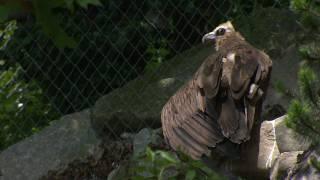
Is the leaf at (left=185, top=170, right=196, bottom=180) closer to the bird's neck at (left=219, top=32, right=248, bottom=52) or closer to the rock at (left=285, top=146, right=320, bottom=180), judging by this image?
the rock at (left=285, top=146, right=320, bottom=180)

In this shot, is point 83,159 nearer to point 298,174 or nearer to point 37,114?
point 37,114

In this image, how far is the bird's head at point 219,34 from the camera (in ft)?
19.7

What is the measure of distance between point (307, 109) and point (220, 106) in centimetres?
137

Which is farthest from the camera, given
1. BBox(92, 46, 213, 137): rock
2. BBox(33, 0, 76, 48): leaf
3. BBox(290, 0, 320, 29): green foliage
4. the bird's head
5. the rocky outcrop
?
BBox(92, 46, 213, 137): rock

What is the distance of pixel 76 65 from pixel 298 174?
3.80 metres

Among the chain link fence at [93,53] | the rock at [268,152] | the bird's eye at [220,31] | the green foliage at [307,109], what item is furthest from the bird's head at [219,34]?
the green foliage at [307,109]

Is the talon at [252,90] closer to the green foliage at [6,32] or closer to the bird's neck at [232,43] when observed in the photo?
the bird's neck at [232,43]

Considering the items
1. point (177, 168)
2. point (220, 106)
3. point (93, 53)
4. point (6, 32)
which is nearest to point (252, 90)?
point (220, 106)

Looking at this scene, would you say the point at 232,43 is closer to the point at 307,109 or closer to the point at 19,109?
the point at 307,109

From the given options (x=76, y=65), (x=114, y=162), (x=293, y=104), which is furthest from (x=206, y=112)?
(x=76, y=65)

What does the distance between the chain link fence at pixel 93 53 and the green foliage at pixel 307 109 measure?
3040 millimetres

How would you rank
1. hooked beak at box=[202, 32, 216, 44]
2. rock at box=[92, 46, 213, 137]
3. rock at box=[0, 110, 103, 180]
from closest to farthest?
hooked beak at box=[202, 32, 216, 44]
rock at box=[92, 46, 213, 137]
rock at box=[0, 110, 103, 180]

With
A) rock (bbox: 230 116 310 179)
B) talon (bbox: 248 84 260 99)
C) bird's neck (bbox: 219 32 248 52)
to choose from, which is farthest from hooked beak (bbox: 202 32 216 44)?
rock (bbox: 230 116 310 179)

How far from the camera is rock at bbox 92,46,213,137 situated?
6.64 metres
